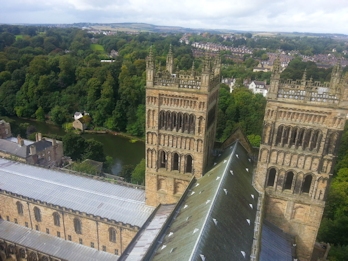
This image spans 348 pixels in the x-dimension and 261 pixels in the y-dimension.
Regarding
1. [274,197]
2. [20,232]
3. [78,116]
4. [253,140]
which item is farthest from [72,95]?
[274,197]

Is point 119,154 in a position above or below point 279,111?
below

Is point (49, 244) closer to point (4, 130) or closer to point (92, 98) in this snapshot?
point (4, 130)

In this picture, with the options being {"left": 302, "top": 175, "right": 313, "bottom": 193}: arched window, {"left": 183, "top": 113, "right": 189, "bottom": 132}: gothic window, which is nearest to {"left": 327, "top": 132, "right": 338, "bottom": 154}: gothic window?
{"left": 302, "top": 175, "right": 313, "bottom": 193}: arched window

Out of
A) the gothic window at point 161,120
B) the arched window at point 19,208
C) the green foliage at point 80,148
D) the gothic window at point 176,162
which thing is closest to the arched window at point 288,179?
Answer: the gothic window at point 176,162

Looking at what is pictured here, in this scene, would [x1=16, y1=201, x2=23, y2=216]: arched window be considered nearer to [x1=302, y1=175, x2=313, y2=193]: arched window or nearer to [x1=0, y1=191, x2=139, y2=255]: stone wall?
[x1=0, y1=191, x2=139, y2=255]: stone wall

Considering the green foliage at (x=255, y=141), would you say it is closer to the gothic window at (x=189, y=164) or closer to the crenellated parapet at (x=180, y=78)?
the gothic window at (x=189, y=164)

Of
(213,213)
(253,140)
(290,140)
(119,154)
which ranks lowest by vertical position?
(119,154)

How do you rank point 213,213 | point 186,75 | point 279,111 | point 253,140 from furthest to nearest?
point 253,140
point 186,75
point 279,111
point 213,213

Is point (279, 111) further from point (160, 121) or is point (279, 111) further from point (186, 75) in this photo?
point (160, 121)
